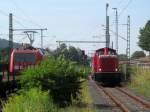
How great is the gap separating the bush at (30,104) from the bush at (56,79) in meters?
3.05

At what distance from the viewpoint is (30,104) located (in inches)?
636

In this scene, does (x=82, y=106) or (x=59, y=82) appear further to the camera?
(x=59, y=82)

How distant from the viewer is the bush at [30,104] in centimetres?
1556

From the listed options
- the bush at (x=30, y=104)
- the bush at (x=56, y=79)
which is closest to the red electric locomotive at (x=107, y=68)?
the bush at (x=56, y=79)

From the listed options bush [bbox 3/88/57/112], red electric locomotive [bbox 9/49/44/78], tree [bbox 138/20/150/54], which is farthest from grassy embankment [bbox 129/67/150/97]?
tree [bbox 138/20/150/54]

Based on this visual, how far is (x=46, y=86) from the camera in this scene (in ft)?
70.8

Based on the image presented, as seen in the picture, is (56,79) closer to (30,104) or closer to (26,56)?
(30,104)

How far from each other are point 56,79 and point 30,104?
597 centimetres

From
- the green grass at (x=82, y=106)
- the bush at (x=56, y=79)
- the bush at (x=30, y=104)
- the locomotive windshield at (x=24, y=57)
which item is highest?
the locomotive windshield at (x=24, y=57)

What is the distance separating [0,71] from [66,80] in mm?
2898

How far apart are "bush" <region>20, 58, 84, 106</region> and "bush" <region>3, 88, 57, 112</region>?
A: 3.05 metres

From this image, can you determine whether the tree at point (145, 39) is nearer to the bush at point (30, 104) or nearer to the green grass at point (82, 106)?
the green grass at point (82, 106)

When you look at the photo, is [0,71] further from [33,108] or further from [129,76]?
[129,76]

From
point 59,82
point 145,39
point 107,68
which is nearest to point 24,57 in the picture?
point 59,82
